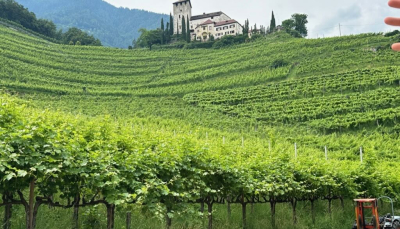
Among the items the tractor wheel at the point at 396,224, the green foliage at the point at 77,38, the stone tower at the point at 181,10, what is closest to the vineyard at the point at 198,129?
the tractor wheel at the point at 396,224

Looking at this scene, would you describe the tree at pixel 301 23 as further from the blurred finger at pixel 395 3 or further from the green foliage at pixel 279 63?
the blurred finger at pixel 395 3

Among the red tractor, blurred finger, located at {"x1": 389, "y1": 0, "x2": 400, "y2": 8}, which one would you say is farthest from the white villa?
blurred finger, located at {"x1": 389, "y1": 0, "x2": 400, "y2": 8}

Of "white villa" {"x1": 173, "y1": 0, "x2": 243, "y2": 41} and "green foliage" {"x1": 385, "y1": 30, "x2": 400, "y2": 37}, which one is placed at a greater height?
"white villa" {"x1": 173, "y1": 0, "x2": 243, "y2": 41}

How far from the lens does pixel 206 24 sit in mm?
101875

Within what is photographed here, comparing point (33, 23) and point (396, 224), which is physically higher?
point (33, 23)

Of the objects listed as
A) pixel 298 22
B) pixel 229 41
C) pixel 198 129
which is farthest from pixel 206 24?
pixel 198 129

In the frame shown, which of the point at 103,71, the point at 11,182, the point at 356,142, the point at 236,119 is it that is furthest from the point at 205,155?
the point at 103,71

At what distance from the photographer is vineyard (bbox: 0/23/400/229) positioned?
5.19 m

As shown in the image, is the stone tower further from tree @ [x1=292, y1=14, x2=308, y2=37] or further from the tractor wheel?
the tractor wheel

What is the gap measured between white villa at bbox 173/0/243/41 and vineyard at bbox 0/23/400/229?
74.9 ft

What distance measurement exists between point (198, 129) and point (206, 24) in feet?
315

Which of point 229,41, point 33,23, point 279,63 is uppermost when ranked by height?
point 33,23

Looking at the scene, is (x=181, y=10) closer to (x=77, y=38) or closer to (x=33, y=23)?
(x=77, y=38)

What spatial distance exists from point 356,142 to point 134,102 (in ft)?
87.1
